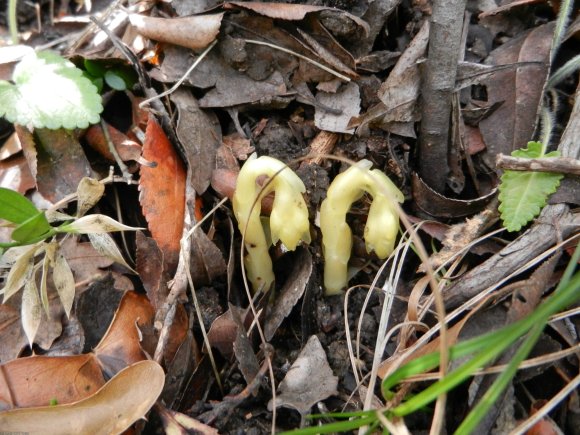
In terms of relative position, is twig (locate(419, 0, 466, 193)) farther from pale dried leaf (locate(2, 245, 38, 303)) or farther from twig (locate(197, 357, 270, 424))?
pale dried leaf (locate(2, 245, 38, 303))

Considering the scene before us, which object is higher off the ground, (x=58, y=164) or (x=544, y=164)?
(x=544, y=164)

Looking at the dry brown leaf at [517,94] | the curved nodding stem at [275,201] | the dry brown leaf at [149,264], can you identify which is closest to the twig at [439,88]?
the dry brown leaf at [517,94]

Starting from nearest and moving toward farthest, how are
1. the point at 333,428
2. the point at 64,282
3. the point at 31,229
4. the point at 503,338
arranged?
the point at 503,338
the point at 333,428
the point at 31,229
the point at 64,282

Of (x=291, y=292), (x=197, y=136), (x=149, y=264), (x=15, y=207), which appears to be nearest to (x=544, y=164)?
(x=291, y=292)

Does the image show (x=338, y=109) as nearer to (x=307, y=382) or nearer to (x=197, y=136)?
(x=197, y=136)

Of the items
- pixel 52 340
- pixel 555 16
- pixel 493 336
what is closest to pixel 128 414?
pixel 52 340
